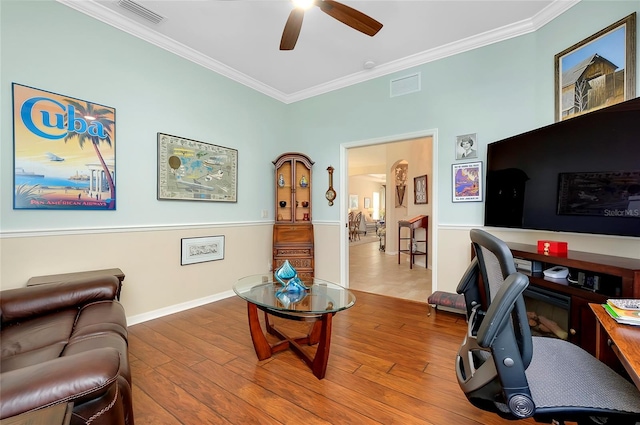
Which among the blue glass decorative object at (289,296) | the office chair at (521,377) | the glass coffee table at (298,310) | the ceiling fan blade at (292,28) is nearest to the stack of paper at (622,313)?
the office chair at (521,377)

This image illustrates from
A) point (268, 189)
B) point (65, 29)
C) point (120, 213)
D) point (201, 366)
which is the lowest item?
point (201, 366)

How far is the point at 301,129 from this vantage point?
4.55m

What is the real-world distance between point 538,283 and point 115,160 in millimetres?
3954


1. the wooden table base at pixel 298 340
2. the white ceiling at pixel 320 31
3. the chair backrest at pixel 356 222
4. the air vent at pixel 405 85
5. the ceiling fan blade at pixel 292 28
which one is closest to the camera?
the wooden table base at pixel 298 340

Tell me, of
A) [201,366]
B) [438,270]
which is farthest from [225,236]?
[438,270]

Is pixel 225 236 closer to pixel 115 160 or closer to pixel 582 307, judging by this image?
pixel 115 160

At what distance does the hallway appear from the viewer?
389 cm

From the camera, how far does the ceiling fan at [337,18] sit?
207 centimetres

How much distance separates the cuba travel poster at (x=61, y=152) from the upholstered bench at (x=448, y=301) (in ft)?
11.6

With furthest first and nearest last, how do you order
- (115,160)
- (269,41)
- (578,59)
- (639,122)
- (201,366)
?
(269,41) < (115,160) < (578,59) < (201,366) < (639,122)

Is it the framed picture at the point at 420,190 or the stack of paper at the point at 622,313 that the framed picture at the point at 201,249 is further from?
the framed picture at the point at 420,190

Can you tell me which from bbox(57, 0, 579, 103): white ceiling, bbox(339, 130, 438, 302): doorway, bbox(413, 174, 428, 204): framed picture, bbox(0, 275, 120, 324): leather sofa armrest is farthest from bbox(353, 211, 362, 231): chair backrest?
bbox(0, 275, 120, 324): leather sofa armrest

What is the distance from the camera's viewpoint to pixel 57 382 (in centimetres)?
82

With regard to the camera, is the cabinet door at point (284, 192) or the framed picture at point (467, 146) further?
the cabinet door at point (284, 192)
